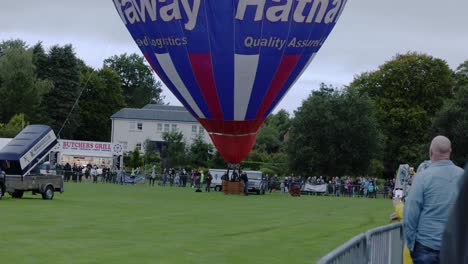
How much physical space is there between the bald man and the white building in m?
94.3

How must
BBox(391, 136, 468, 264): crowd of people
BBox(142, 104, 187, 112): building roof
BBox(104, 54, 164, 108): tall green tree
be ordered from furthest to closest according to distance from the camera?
BBox(104, 54, 164, 108): tall green tree < BBox(142, 104, 187, 112): building roof < BBox(391, 136, 468, 264): crowd of people

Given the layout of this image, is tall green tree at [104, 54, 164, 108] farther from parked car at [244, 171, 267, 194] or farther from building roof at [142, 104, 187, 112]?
parked car at [244, 171, 267, 194]

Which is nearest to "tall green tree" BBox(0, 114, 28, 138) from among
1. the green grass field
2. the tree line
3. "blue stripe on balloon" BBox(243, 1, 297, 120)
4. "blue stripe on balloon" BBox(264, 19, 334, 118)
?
the tree line

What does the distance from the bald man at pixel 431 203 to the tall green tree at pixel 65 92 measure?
91.2m

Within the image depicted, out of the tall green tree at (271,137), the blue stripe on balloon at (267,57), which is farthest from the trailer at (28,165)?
the tall green tree at (271,137)

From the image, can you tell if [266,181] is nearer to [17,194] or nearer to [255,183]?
[255,183]

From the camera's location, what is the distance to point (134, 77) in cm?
13388

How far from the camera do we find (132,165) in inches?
3125

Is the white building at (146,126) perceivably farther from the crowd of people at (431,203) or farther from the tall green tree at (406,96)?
the crowd of people at (431,203)

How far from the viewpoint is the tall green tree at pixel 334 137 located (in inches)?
2645

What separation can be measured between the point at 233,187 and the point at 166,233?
23939mm

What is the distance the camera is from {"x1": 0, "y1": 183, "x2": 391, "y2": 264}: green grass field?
14.1 m

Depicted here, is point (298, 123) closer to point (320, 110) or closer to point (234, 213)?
point (320, 110)

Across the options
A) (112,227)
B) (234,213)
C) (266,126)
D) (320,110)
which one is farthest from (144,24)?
(266,126)
